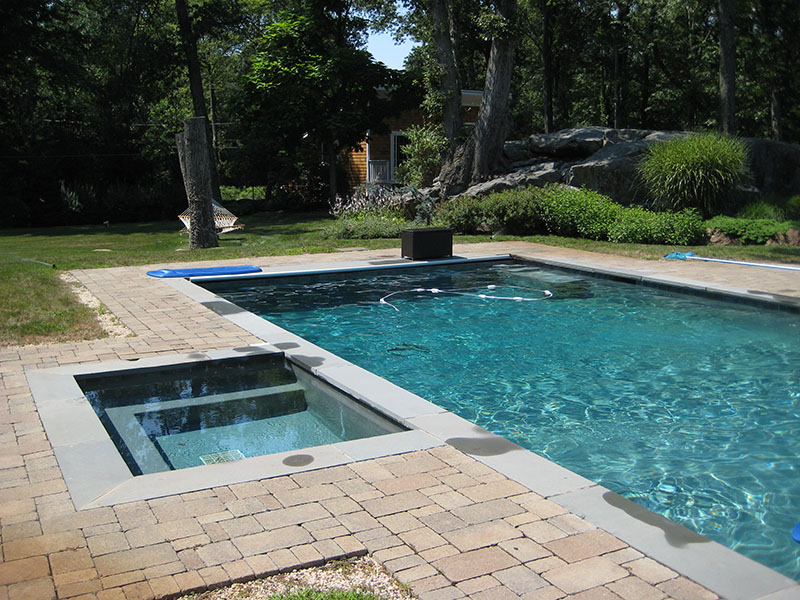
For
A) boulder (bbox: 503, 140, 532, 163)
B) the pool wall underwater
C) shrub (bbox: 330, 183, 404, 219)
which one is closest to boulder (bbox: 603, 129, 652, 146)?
boulder (bbox: 503, 140, 532, 163)

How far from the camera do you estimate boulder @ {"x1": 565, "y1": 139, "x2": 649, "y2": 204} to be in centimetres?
1608

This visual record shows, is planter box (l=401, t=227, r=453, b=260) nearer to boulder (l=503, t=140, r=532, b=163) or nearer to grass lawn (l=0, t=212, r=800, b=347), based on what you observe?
grass lawn (l=0, t=212, r=800, b=347)

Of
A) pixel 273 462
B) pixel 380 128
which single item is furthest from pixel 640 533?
pixel 380 128

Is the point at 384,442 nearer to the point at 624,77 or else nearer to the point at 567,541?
the point at 567,541

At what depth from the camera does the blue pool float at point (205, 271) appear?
10.6 meters

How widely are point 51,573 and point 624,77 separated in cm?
3361

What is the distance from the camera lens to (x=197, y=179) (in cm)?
1367

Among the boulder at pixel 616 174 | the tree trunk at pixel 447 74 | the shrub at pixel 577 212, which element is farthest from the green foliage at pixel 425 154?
the shrub at pixel 577 212

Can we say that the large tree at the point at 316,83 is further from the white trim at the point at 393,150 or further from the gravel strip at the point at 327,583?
the gravel strip at the point at 327,583

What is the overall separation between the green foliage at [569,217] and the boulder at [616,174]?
1.69ft

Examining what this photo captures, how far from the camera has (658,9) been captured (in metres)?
28.6

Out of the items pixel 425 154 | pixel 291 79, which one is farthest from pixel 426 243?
pixel 291 79

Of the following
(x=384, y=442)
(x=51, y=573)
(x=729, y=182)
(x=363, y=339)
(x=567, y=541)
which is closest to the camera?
(x=51, y=573)

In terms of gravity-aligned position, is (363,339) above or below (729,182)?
below
